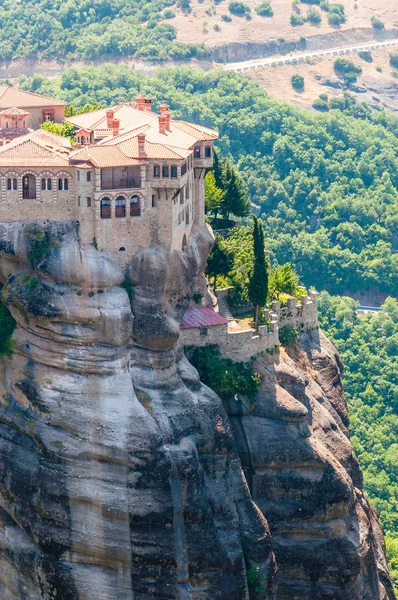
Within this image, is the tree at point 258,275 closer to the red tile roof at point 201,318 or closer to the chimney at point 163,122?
the red tile roof at point 201,318

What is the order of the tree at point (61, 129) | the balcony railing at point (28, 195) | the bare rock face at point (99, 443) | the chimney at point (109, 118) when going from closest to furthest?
the bare rock face at point (99, 443)
the balcony railing at point (28, 195)
the chimney at point (109, 118)
the tree at point (61, 129)

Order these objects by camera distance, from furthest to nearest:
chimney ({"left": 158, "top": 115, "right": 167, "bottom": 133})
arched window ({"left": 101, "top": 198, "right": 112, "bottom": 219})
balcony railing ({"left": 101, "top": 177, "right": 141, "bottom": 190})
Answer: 1. chimney ({"left": 158, "top": 115, "right": 167, "bottom": 133})
2. arched window ({"left": 101, "top": 198, "right": 112, "bottom": 219})
3. balcony railing ({"left": 101, "top": 177, "right": 141, "bottom": 190})

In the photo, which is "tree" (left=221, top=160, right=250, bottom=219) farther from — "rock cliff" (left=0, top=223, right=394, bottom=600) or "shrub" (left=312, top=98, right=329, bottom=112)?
"shrub" (left=312, top=98, right=329, bottom=112)

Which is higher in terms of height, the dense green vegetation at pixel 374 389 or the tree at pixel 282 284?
the tree at pixel 282 284

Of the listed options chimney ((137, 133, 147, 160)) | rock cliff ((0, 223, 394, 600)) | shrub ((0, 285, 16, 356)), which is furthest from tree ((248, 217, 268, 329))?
shrub ((0, 285, 16, 356))

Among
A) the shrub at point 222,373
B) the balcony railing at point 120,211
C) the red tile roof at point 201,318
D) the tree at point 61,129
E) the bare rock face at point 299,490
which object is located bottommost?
the bare rock face at point 299,490


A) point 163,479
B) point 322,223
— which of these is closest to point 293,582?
point 163,479

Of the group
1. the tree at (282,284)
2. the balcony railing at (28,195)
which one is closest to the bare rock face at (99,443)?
the balcony railing at (28,195)
